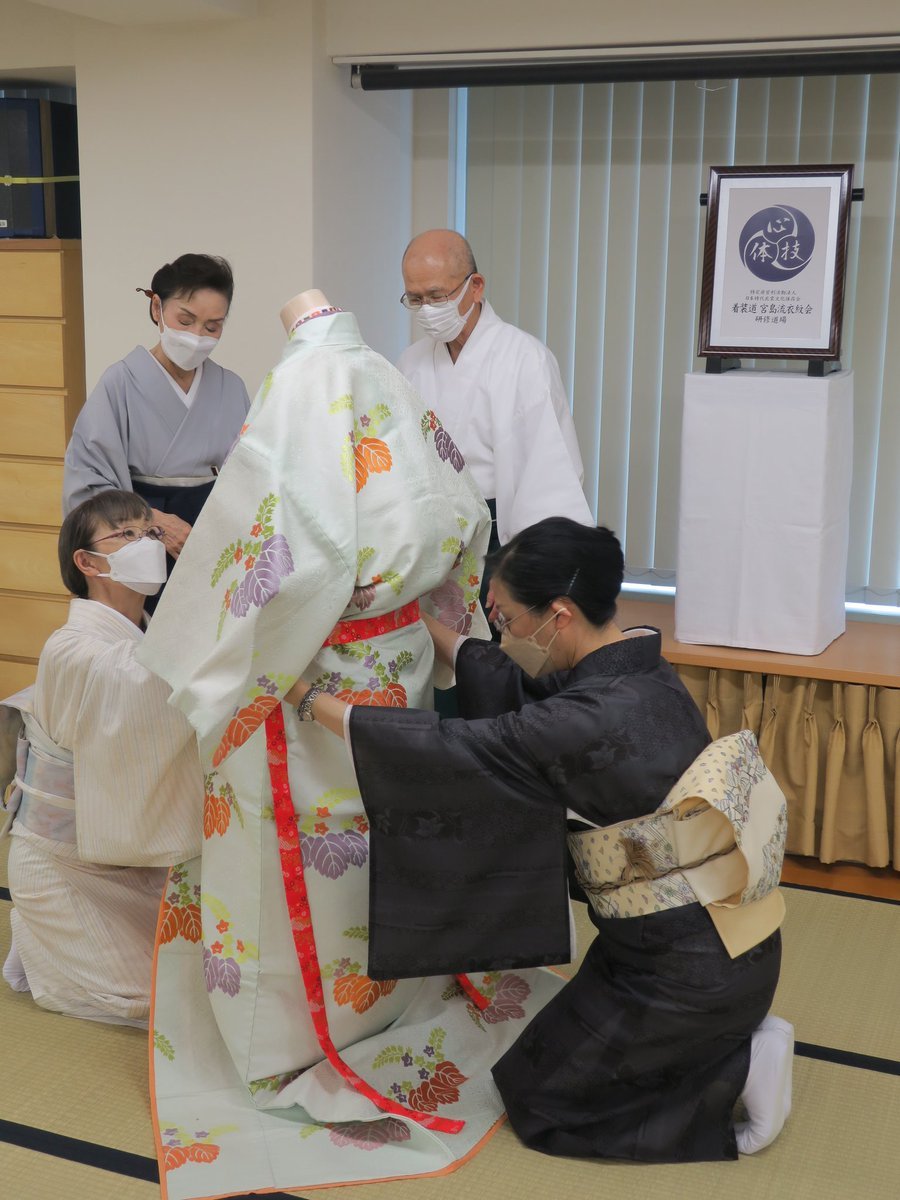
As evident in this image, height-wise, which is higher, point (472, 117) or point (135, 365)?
point (472, 117)

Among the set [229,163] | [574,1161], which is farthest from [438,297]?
[574,1161]

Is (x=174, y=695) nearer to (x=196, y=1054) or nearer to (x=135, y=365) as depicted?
(x=196, y=1054)

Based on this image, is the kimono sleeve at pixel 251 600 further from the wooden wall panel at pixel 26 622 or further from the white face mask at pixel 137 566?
the wooden wall panel at pixel 26 622

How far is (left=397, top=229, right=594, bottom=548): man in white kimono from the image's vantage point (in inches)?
118

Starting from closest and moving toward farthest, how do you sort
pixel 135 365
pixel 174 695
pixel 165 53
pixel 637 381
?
1. pixel 174 695
2. pixel 135 365
3. pixel 165 53
4. pixel 637 381

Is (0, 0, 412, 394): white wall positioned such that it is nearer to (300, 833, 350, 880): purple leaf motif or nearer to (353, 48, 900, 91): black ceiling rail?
(353, 48, 900, 91): black ceiling rail

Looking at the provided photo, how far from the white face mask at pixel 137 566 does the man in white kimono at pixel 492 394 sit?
33.7 inches

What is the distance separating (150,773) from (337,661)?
471mm

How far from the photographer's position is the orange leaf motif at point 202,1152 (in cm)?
205

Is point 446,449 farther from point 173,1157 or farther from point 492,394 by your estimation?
point 173,1157

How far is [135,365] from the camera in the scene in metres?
3.10

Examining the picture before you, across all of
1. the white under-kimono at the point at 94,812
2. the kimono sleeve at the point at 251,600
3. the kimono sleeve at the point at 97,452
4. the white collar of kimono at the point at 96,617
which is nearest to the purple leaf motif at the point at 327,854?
the kimono sleeve at the point at 251,600

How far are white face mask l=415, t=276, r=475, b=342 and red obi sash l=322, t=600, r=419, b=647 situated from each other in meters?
1.04

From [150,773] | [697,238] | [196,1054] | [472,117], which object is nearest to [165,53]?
[472,117]
